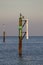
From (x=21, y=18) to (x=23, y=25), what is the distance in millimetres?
1244

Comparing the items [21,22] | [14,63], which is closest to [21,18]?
[21,22]

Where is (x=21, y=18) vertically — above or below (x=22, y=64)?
above

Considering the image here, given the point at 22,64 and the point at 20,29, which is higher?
the point at 20,29

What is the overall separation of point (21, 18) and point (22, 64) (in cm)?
728

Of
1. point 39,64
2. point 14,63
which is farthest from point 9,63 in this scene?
point 39,64

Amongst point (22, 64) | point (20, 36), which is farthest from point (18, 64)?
point (20, 36)

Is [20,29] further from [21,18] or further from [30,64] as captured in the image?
[30,64]

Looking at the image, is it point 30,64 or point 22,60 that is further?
point 22,60

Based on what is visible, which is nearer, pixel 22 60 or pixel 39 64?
pixel 39 64

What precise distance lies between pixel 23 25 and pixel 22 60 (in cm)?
694

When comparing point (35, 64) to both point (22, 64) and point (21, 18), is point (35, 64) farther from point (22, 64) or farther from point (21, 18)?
point (21, 18)

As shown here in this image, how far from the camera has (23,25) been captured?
59.7 m

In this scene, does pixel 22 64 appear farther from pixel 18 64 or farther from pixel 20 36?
pixel 20 36

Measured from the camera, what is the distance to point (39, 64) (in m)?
56.9
